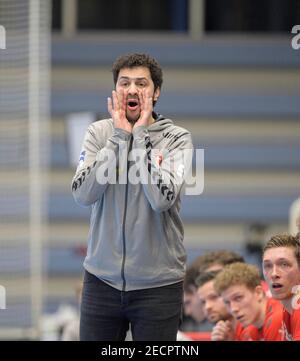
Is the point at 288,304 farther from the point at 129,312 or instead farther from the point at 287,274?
the point at 129,312

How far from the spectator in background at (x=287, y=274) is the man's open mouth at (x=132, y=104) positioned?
664mm

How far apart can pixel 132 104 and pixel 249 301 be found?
102cm

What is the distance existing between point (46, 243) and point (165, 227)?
184 inches

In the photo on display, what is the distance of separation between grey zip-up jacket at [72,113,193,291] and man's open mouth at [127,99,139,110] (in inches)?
3.7

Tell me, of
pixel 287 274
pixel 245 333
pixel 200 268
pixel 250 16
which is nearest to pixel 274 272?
pixel 287 274

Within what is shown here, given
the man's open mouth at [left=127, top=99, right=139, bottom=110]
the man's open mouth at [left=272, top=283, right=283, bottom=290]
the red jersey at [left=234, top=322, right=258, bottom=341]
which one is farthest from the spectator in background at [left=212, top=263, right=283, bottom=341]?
the man's open mouth at [left=127, top=99, right=139, bottom=110]

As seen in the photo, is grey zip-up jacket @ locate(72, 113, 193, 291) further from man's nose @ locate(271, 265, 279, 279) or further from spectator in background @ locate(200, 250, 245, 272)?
spectator in background @ locate(200, 250, 245, 272)

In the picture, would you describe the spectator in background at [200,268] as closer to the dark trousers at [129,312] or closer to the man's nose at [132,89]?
the dark trousers at [129,312]

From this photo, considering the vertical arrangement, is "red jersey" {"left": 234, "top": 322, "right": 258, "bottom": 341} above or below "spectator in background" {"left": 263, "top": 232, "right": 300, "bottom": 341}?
below

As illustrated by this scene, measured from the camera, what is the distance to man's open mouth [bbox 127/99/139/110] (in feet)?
8.87

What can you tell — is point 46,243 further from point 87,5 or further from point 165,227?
point 165,227

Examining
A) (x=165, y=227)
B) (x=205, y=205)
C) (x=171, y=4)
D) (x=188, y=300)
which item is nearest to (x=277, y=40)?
(x=171, y=4)

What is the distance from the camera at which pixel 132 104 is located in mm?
2721

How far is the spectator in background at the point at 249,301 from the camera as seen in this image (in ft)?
10.9
